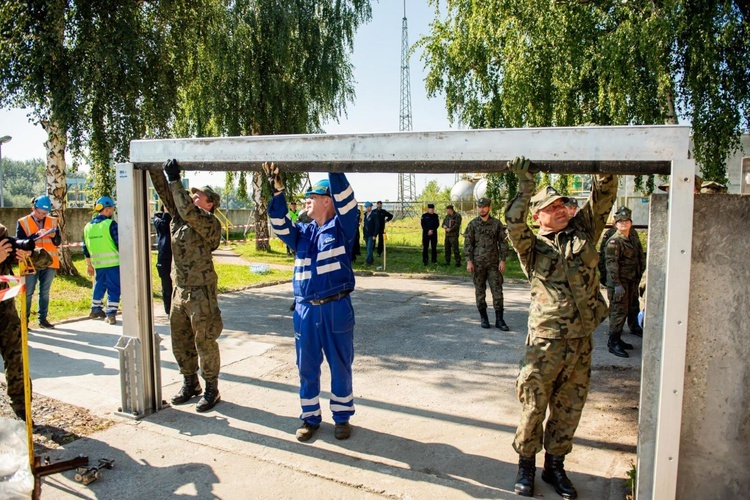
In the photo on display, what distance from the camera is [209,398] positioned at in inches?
199

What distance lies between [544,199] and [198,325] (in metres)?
3.19

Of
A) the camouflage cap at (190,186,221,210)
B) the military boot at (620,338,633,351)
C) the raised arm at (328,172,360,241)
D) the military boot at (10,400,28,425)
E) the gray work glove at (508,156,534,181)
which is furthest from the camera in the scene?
the military boot at (620,338,633,351)

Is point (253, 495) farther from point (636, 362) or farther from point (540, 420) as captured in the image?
point (636, 362)

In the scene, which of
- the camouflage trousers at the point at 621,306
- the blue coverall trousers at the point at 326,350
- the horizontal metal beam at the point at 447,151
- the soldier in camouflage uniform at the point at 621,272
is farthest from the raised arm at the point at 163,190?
the soldier in camouflage uniform at the point at 621,272

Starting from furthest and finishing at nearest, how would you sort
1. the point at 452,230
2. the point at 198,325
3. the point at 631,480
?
1. the point at 452,230
2. the point at 198,325
3. the point at 631,480

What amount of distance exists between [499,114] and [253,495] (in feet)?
41.7

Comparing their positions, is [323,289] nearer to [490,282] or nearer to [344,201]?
Answer: [344,201]

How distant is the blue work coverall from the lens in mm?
4320

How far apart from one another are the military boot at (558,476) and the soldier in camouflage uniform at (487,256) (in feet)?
15.4

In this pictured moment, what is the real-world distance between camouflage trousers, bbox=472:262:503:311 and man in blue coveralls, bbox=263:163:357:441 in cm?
436

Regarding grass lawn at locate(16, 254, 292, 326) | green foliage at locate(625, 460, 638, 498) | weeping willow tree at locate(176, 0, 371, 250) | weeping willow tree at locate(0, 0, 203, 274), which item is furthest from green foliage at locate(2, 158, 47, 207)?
green foliage at locate(625, 460, 638, 498)

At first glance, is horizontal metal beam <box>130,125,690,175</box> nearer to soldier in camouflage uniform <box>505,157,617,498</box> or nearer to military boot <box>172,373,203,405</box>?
soldier in camouflage uniform <box>505,157,617,498</box>

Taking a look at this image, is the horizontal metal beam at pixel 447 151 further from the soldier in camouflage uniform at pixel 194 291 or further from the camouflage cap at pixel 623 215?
the camouflage cap at pixel 623 215

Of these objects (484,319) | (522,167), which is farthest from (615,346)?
(522,167)
